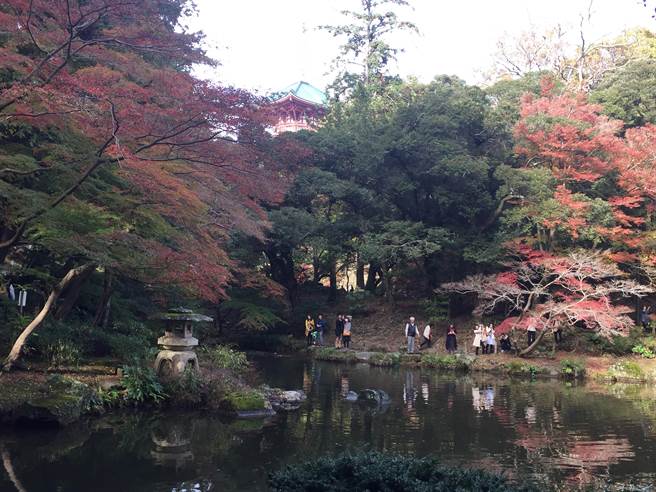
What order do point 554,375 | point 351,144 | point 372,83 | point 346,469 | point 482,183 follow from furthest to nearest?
point 372,83, point 351,144, point 482,183, point 554,375, point 346,469

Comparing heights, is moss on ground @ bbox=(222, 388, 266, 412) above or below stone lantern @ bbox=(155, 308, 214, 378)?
below

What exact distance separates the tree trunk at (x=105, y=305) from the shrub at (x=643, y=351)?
16.7 meters

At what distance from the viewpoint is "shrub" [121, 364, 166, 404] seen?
11.0 m

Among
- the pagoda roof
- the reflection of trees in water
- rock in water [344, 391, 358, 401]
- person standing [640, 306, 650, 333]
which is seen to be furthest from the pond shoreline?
the pagoda roof

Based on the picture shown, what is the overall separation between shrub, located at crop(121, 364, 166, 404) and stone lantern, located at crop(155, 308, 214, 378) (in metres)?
0.41

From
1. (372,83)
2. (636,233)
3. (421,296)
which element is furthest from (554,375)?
(372,83)

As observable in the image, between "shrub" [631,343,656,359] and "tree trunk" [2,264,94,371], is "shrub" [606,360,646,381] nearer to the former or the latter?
"shrub" [631,343,656,359]

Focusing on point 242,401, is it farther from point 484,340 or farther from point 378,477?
point 484,340

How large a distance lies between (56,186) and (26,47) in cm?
248

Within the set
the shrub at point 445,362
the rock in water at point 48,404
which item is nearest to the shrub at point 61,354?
the rock in water at point 48,404

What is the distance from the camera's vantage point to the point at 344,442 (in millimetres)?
8898

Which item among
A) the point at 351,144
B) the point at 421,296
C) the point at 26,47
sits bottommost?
the point at 421,296

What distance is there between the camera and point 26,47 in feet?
35.5

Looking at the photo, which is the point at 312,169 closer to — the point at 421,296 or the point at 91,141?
the point at 421,296
